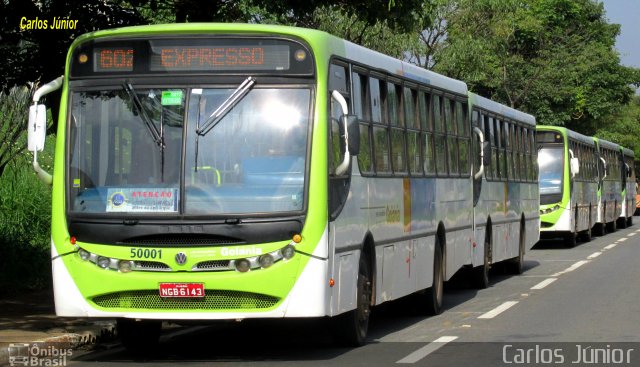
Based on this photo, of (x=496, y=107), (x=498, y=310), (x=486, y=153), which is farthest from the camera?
(x=496, y=107)

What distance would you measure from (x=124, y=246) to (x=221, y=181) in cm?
98

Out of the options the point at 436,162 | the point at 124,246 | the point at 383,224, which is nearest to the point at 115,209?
the point at 124,246

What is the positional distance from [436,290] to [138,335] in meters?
4.88

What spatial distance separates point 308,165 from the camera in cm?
1119

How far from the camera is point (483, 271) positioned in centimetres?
2036

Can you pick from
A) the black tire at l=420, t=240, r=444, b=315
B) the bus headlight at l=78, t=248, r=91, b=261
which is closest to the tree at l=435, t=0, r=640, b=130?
the black tire at l=420, t=240, r=444, b=315

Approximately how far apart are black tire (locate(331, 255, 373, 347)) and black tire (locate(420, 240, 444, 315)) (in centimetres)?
327

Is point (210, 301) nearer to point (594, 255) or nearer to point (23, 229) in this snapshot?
point (23, 229)

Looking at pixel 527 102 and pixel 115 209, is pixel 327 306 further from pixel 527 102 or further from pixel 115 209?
pixel 527 102

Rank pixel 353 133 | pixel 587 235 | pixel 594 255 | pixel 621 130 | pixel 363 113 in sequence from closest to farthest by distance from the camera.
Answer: pixel 353 133
pixel 363 113
pixel 594 255
pixel 587 235
pixel 621 130

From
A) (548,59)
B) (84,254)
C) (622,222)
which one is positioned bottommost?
(622,222)

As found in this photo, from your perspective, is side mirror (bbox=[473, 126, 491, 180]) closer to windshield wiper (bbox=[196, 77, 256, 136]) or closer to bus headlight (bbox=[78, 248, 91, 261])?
windshield wiper (bbox=[196, 77, 256, 136])

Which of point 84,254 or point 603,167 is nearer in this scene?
point 84,254

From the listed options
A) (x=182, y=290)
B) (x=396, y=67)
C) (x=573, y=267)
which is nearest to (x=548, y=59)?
(x=573, y=267)
